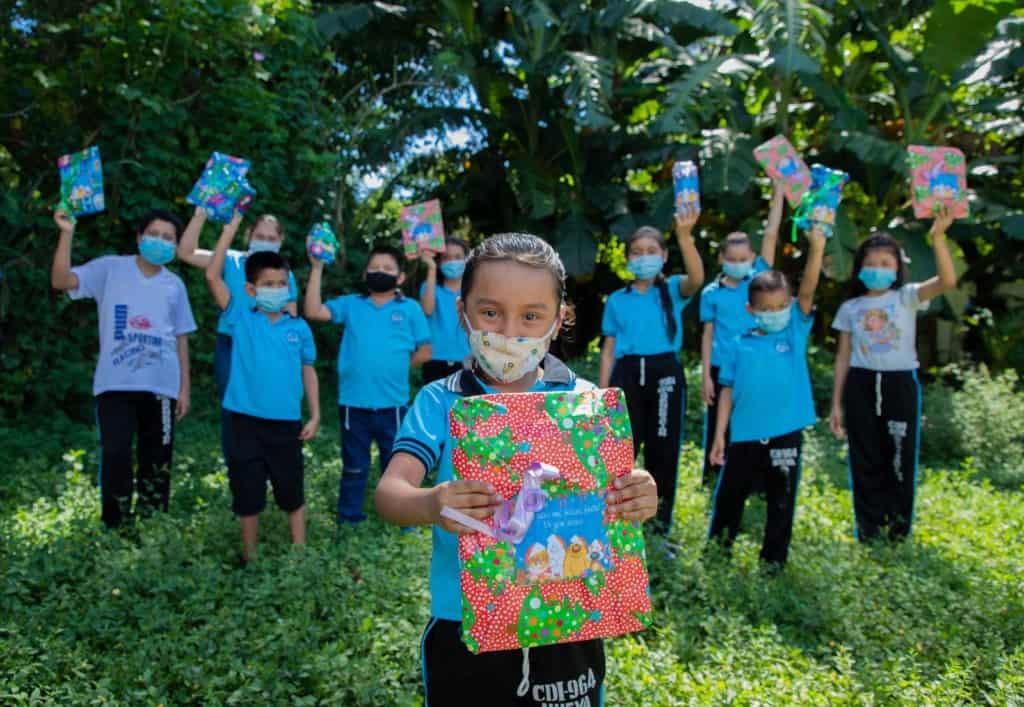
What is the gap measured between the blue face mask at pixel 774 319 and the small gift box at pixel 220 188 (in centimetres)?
317

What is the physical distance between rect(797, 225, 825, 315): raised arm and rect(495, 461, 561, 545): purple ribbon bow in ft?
10.6

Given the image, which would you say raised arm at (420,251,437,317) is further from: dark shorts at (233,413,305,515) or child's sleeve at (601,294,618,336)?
dark shorts at (233,413,305,515)

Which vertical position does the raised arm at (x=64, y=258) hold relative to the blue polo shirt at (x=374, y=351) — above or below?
above

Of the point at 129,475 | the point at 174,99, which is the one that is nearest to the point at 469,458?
the point at 129,475

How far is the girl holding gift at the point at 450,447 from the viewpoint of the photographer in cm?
191

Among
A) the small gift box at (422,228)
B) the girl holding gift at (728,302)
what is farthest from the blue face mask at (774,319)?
the small gift box at (422,228)

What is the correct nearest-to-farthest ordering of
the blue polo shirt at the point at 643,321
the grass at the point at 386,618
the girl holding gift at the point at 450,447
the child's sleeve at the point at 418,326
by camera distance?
the girl holding gift at the point at 450,447 → the grass at the point at 386,618 → the blue polo shirt at the point at 643,321 → the child's sleeve at the point at 418,326

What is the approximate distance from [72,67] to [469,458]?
7.61 meters

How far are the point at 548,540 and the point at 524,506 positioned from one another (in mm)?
89

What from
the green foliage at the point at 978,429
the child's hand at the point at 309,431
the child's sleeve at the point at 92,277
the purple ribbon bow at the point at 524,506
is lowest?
the green foliage at the point at 978,429

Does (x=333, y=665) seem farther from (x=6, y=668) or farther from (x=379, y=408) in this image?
(x=379, y=408)

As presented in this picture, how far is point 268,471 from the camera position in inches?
180

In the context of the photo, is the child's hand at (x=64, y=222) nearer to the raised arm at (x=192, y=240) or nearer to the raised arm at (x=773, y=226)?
the raised arm at (x=192, y=240)

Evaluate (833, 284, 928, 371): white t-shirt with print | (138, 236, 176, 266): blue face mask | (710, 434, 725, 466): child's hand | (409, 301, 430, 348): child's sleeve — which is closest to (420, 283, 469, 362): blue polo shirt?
(409, 301, 430, 348): child's sleeve
